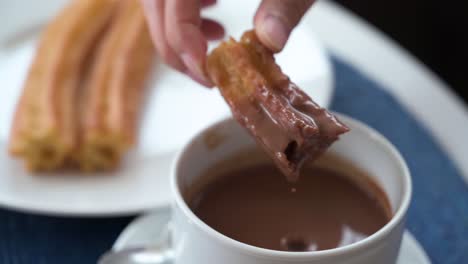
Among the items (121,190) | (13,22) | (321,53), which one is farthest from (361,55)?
(13,22)

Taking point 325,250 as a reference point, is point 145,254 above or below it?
below

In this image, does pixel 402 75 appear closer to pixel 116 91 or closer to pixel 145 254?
pixel 116 91

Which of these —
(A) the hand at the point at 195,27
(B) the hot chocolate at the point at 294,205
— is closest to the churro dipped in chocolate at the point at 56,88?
(A) the hand at the point at 195,27

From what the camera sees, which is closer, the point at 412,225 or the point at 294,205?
the point at 294,205

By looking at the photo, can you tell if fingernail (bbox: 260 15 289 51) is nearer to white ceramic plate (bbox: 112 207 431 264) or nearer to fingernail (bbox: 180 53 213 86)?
fingernail (bbox: 180 53 213 86)

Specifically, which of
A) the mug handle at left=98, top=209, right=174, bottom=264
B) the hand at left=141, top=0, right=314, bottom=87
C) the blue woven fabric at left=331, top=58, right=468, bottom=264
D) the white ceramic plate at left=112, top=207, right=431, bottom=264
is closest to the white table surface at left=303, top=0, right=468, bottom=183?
the blue woven fabric at left=331, top=58, right=468, bottom=264

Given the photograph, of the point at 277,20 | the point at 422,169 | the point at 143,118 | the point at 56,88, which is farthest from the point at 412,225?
the point at 56,88

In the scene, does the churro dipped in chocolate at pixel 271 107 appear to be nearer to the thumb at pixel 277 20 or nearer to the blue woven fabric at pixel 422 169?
the thumb at pixel 277 20

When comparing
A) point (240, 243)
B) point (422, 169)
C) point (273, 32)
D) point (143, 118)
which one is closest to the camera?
point (240, 243)
